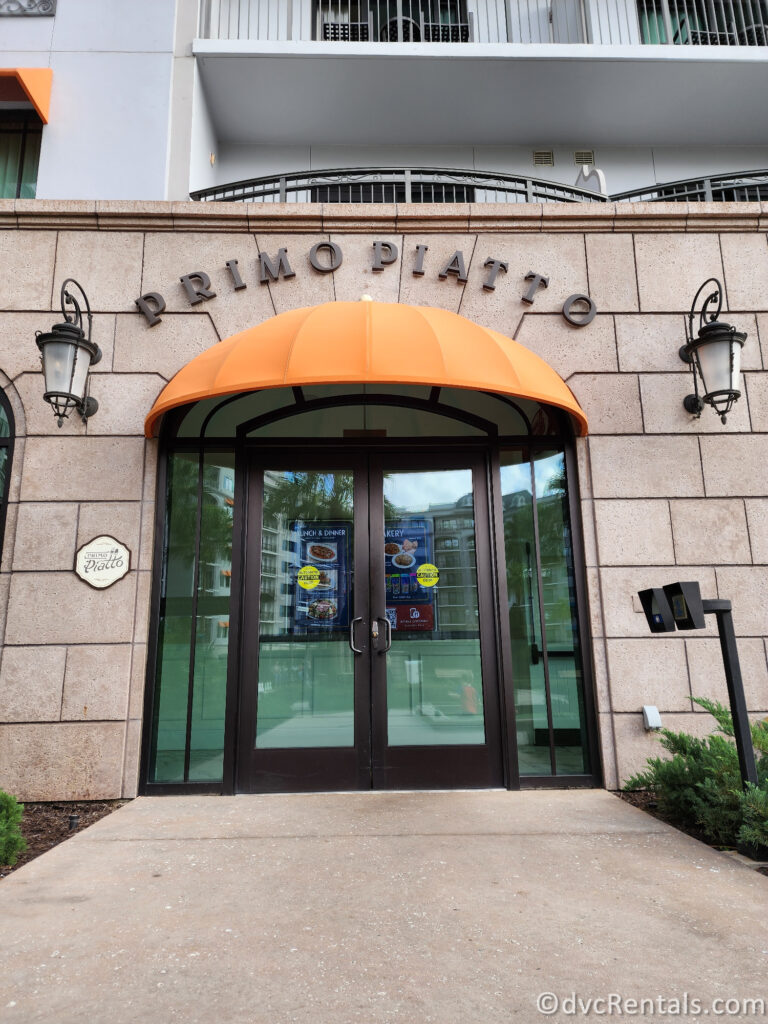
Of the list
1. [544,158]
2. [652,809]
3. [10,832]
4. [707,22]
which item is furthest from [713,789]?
[707,22]

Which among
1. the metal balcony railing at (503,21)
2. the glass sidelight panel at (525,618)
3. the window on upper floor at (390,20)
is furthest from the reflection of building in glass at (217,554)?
the window on upper floor at (390,20)

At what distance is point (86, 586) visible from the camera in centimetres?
595

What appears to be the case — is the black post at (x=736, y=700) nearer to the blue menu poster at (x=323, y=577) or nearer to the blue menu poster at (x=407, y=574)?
the blue menu poster at (x=407, y=574)

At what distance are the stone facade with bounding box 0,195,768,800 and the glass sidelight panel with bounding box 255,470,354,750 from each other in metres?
1.14

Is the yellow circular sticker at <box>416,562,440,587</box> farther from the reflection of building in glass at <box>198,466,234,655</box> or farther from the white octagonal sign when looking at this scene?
the white octagonal sign

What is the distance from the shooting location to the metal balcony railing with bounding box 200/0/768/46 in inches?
395

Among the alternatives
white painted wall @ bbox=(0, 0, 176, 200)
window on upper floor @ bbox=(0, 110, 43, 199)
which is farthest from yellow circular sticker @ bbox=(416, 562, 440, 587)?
window on upper floor @ bbox=(0, 110, 43, 199)

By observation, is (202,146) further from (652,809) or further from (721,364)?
(652,809)

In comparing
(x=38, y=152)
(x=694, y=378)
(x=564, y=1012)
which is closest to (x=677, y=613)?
(x=564, y=1012)

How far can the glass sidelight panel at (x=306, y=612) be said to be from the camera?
5.97m

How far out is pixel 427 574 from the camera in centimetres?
629

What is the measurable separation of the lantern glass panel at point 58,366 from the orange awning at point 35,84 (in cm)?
465

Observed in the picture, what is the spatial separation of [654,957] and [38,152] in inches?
415

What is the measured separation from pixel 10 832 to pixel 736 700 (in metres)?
4.84
